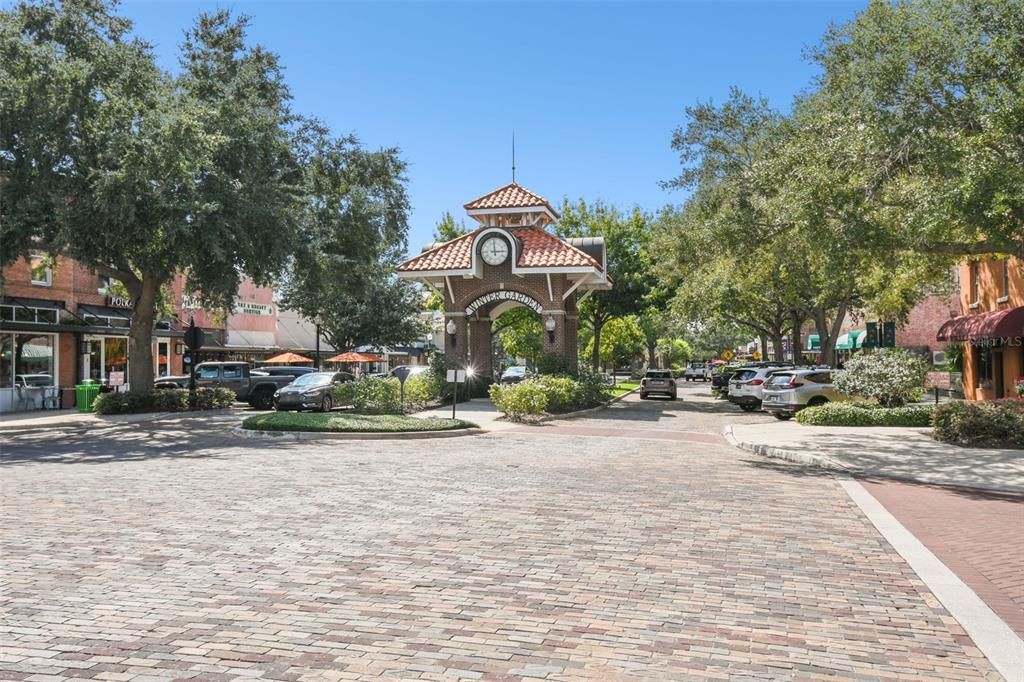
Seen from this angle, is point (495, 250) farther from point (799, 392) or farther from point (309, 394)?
point (799, 392)

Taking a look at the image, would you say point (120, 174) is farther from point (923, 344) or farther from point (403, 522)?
point (923, 344)

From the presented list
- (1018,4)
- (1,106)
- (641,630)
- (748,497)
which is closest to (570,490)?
(748,497)

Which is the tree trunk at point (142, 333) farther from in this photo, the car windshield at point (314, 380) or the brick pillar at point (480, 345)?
the brick pillar at point (480, 345)

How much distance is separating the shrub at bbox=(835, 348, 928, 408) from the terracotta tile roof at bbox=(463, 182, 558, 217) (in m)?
12.7

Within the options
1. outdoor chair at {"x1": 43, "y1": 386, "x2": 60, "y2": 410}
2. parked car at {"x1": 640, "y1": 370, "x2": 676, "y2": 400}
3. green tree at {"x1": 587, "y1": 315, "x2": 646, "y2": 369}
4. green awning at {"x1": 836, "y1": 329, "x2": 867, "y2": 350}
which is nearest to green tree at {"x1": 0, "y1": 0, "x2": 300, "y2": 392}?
outdoor chair at {"x1": 43, "y1": 386, "x2": 60, "y2": 410}

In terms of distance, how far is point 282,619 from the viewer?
4781mm

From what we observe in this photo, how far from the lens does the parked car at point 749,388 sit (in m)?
27.3

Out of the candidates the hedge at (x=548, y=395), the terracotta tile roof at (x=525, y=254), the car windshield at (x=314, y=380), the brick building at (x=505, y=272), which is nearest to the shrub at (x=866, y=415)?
the hedge at (x=548, y=395)

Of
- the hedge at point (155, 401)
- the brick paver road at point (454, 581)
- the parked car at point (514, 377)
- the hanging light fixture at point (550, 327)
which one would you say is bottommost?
the brick paver road at point (454, 581)

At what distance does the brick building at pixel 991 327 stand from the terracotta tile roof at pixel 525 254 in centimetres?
1268

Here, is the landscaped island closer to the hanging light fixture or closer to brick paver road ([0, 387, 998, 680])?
brick paver road ([0, 387, 998, 680])

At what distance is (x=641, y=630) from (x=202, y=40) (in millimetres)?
25905

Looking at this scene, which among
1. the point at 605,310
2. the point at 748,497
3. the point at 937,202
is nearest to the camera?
the point at 748,497

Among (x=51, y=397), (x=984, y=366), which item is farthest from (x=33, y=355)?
(x=984, y=366)
